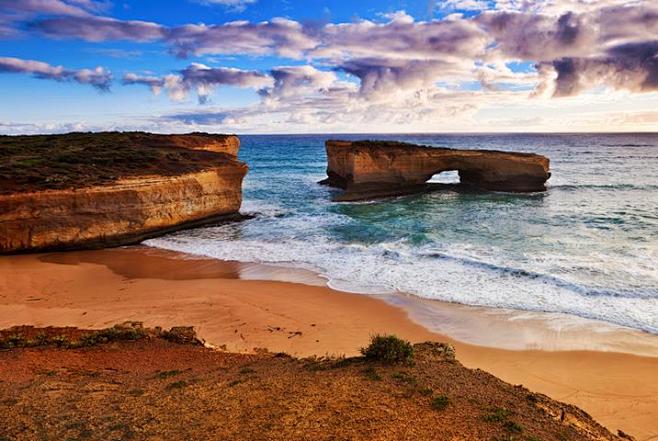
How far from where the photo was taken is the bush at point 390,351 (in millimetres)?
7625

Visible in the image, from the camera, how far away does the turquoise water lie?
13.1m

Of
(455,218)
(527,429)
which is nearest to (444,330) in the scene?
(527,429)

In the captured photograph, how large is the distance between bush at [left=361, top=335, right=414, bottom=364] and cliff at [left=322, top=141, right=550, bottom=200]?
79.7 ft

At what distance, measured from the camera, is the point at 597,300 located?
490 inches

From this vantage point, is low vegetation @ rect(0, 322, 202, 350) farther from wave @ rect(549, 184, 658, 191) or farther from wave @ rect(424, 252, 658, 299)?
wave @ rect(549, 184, 658, 191)

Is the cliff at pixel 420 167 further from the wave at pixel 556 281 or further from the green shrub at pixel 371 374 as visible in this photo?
the green shrub at pixel 371 374

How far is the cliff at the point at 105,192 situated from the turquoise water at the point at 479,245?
1.34 meters

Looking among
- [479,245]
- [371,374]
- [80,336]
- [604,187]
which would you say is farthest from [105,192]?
[604,187]

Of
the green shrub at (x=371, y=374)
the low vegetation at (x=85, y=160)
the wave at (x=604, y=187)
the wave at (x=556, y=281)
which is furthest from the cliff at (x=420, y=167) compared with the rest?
the green shrub at (x=371, y=374)

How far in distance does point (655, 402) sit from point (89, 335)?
10580mm

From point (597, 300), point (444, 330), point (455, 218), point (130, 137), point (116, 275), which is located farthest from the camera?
point (130, 137)

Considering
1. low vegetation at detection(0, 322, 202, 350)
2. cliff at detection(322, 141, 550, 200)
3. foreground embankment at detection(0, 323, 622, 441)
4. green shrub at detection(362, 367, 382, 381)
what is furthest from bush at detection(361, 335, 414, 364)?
cliff at detection(322, 141, 550, 200)

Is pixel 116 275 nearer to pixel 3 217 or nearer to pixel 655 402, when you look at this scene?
pixel 3 217

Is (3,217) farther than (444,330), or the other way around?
(3,217)
